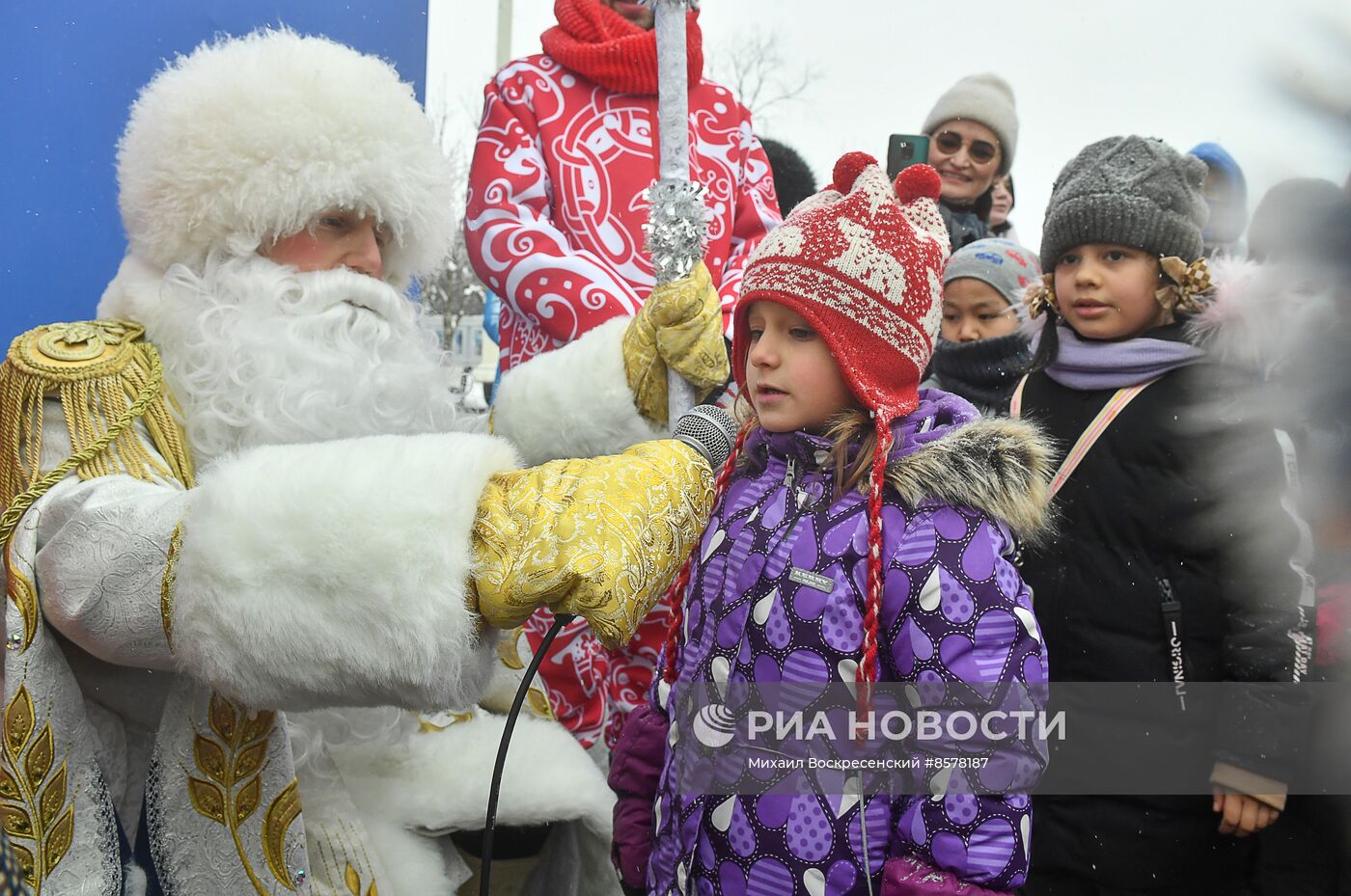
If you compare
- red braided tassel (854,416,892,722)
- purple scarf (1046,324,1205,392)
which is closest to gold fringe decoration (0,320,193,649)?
red braided tassel (854,416,892,722)

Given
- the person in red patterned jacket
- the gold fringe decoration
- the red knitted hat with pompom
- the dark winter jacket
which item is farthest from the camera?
the person in red patterned jacket

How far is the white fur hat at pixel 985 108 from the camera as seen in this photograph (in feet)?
11.7

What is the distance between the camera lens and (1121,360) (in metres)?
2.34

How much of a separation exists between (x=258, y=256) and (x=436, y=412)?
412mm

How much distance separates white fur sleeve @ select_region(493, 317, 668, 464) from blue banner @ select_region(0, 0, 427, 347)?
102 centimetres

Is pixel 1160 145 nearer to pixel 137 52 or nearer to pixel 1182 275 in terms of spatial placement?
pixel 1182 275

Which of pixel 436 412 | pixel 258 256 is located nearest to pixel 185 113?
pixel 258 256

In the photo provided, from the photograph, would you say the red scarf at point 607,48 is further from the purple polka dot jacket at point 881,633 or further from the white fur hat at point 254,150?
the purple polka dot jacket at point 881,633

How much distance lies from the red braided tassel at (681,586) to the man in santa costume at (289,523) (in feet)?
0.61

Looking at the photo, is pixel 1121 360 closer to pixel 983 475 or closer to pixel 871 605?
pixel 983 475

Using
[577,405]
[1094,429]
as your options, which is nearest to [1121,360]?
[1094,429]

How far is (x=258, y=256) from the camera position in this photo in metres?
1.95

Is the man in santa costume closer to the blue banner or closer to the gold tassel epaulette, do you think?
the gold tassel epaulette

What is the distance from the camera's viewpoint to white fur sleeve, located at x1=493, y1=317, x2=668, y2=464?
6.80 feet
